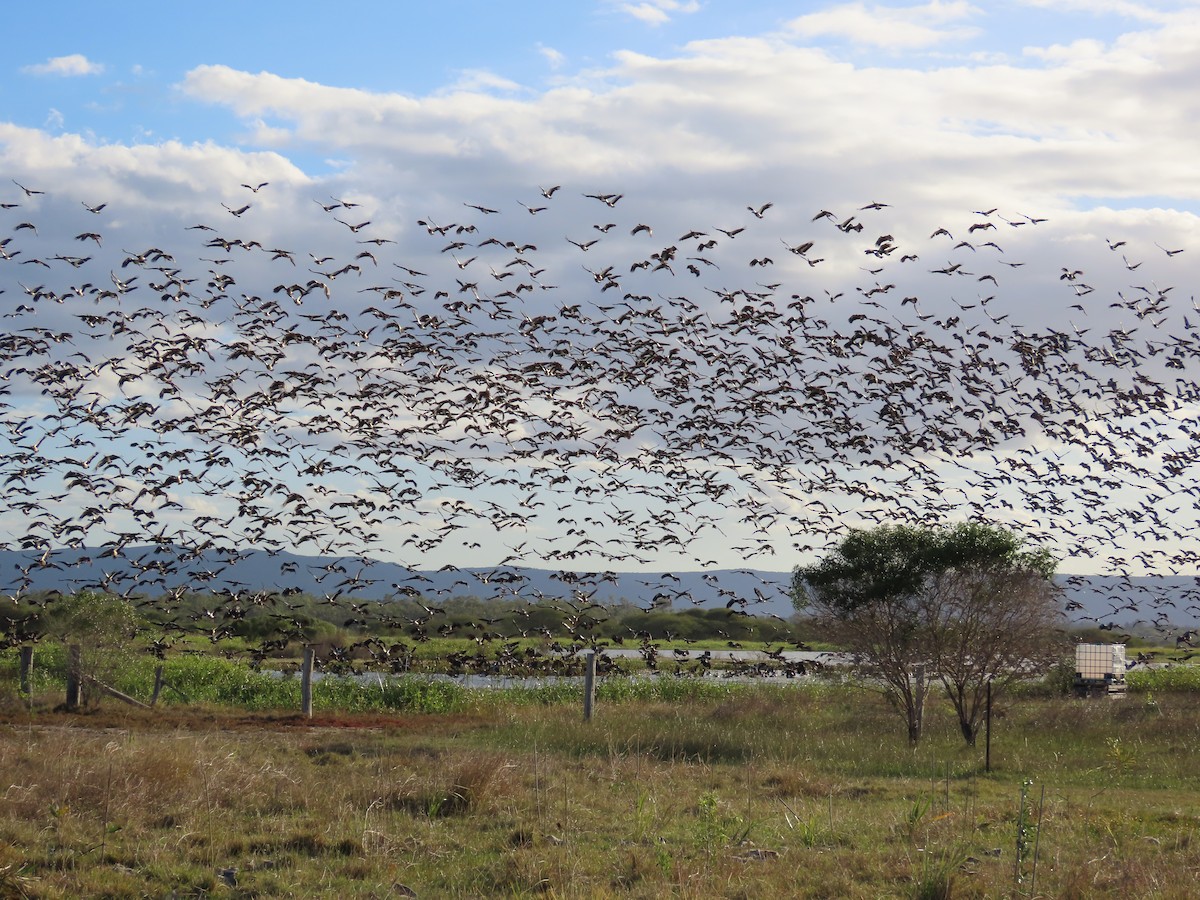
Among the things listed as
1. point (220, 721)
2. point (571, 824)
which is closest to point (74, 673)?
point (220, 721)

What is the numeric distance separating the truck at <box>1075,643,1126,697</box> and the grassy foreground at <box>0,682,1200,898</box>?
63.0 ft

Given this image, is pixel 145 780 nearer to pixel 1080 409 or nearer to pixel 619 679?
pixel 1080 409

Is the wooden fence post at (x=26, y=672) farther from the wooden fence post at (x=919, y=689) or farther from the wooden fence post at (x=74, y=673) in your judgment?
the wooden fence post at (x=919, y=689)

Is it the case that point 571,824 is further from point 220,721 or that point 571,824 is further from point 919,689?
point 220,721

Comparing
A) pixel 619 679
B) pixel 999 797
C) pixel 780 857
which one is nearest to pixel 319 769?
pixel 780 857

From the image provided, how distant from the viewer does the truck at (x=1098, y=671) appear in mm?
42438

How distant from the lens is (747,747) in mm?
24938

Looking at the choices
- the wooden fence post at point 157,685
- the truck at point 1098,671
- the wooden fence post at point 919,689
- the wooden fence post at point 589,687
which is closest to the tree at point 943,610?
the wooden fence post at point 919,689

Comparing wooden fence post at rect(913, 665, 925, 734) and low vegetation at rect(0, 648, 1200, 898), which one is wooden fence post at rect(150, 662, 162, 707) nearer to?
low vegetation at rect(0, 648, 1200, 898)

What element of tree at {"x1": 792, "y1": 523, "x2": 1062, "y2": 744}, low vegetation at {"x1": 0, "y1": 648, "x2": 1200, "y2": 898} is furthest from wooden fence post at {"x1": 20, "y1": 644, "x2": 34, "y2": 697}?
tree at {"x1": 792, "y1": 523, "x2": 1062, "y2": 744}

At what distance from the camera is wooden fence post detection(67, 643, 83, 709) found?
104ft

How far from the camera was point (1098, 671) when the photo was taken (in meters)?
43.2

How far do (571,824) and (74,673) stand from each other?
77.5 feet

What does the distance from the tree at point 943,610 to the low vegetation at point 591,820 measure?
184 cm
